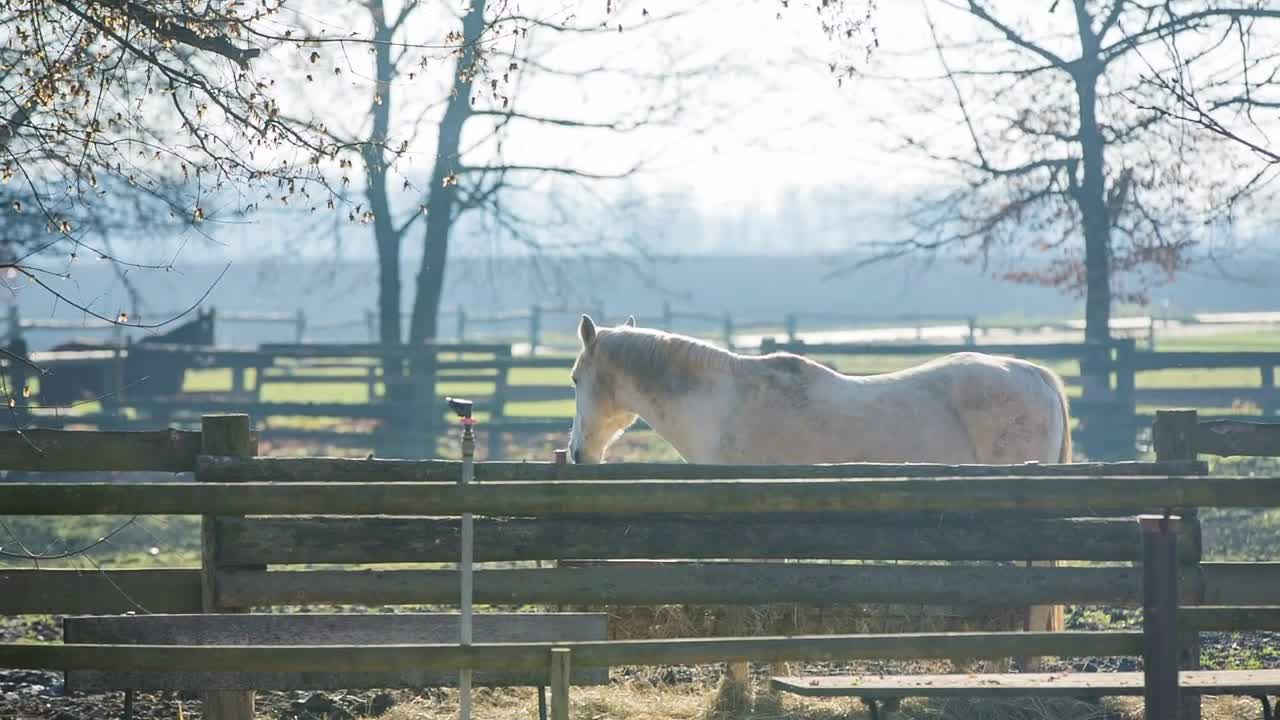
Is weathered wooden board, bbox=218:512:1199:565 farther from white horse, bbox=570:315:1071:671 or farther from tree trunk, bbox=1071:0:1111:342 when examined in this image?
tree trunk, bbox=1071:0:1111:342

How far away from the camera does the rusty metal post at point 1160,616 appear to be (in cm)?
417

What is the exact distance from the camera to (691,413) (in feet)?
29.0

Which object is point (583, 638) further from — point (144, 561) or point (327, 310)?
point (327, 310)

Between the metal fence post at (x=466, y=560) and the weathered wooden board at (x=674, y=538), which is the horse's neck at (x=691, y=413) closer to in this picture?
the weathered wooden board at (x=674, y=538)

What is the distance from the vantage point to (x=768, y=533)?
5887 millimetres

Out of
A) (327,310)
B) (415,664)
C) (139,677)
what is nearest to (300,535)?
(139,677)

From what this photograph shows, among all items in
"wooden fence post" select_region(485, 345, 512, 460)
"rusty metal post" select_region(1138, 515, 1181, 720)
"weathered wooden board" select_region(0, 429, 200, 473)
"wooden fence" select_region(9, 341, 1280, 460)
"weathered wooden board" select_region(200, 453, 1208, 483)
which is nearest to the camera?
"rusty metal post" select_region(1138, 515, 1181, 720)

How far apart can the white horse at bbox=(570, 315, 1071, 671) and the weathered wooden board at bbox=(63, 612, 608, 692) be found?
11.5 feet

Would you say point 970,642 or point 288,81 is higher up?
point 288,81

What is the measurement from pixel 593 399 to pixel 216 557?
12.0ft

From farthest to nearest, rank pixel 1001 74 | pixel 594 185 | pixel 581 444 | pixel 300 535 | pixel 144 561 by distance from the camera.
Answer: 1. pixel 594 185
2. pixel 1001 74
3. pixel 144 561
4. pixel 581 444
5. pixel 300 535

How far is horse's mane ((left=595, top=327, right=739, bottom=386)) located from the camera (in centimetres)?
881

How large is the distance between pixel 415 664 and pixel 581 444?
5023 millimetres

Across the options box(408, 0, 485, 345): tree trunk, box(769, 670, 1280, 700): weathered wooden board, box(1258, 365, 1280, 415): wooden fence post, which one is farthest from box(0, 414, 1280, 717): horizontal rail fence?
box(1258, 365, 1280, 415): wooden fence post
